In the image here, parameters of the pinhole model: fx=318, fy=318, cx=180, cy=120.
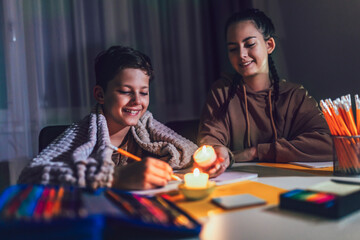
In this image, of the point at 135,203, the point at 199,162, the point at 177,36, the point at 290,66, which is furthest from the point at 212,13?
the point at 135,203

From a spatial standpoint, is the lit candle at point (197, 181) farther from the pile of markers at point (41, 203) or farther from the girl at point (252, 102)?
the girl at point (252, 102)

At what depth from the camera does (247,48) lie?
1.49m

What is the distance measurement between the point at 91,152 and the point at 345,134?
81 cm

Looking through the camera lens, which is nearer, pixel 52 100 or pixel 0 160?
pixel 0 160

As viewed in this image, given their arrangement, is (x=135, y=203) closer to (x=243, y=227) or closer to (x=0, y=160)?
(x=243, y=227)

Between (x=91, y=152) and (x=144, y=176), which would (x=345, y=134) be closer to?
(x=144, y=176)

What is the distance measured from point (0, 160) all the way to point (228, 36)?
4.72 feet

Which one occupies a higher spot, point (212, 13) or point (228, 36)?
point (212, 13)

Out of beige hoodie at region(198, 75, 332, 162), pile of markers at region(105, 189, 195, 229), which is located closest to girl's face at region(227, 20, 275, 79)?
beige hoodie at region(198, 75, 332, 162)

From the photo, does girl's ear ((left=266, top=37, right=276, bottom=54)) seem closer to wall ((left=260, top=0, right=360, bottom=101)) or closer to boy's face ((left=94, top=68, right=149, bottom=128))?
wall ((left=260, top=0, right=360, bottom=101))

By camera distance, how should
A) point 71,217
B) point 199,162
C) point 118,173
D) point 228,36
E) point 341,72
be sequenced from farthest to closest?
1. point 341,72
2. point 228,36
3. point 199,162
4. point 118,173
5. point 71,217

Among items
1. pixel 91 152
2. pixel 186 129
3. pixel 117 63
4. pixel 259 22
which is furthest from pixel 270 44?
pixel 91 152

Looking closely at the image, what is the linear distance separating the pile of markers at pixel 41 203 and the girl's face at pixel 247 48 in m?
1.06

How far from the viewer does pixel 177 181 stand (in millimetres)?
955
